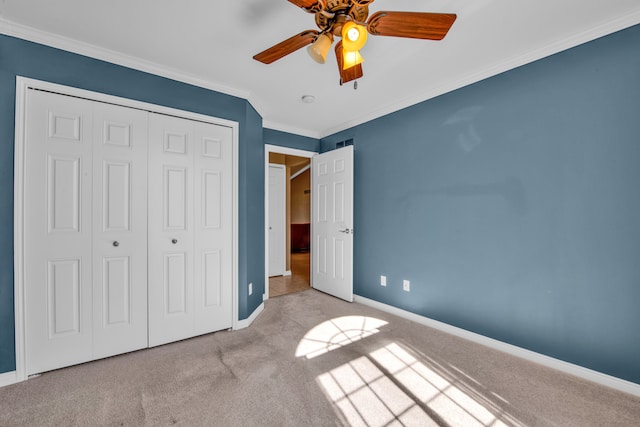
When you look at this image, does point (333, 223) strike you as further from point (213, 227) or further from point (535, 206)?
point (535, 206)

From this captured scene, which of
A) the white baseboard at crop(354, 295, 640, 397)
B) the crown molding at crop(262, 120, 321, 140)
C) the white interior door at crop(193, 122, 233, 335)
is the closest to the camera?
the white baseboard at crop(354, 295, 640, 397)

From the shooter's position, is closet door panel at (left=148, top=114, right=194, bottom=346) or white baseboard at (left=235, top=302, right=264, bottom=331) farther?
white baseboard at (left=235, top=302, right=264, bottom=331)

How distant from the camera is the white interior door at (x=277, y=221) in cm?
482

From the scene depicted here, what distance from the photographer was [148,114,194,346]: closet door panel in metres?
2.36

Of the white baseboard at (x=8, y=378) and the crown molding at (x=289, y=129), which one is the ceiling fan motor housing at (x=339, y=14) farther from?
the white baseboard at (x=8, y=378)

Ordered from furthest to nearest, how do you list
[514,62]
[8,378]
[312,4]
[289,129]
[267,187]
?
[289,129]
[267,187]
[514,62]
[8,378]
[312,4]

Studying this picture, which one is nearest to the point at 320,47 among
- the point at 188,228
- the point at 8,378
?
the point at 188,228

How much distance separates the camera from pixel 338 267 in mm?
3705

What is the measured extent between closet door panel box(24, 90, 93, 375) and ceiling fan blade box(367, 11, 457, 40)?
2.24 m

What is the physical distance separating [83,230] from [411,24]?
2.63 metres

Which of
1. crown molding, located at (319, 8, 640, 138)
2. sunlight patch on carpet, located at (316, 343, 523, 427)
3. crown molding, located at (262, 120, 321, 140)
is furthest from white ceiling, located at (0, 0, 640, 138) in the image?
sunlight patch on carpet, located at (316, 343, 523, 427)

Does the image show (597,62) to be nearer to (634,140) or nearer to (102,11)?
(634,140)

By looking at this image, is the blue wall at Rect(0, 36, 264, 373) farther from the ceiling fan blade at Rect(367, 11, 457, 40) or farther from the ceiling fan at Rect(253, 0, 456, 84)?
the ceiling fan blade at Rect(367, 11, 457, 40)

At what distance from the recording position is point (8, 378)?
6.03 ft
